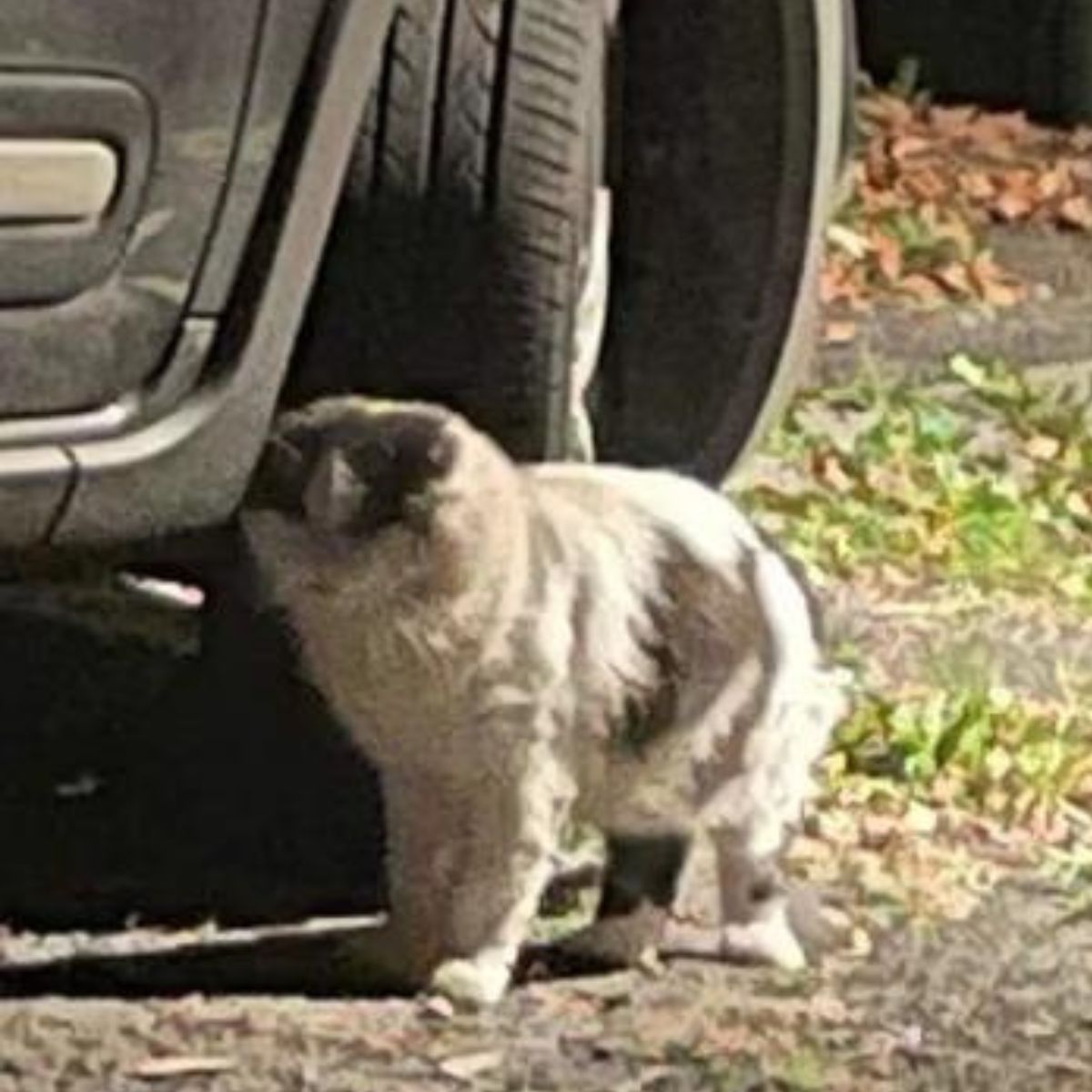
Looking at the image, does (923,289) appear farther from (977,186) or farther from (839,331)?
(977,186)

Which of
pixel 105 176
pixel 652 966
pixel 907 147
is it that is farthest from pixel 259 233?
pixel 907 147

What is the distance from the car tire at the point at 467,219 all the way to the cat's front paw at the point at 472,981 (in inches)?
22.0

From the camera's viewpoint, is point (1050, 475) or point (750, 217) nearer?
point (750, 217)

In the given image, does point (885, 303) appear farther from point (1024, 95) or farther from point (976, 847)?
point (976, 847)

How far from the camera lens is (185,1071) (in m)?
4.34

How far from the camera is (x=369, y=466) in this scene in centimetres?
446

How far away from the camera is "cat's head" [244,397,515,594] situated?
4.46 metres

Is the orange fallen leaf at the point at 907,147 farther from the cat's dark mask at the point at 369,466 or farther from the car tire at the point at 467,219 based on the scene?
the cat's dark mask at the point at 369,466

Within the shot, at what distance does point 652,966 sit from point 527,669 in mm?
390

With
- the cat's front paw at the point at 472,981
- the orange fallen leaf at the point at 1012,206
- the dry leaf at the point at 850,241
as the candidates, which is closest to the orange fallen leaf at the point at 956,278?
the dry leaf at the point at 850,241

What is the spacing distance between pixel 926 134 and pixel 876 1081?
641 centimetres

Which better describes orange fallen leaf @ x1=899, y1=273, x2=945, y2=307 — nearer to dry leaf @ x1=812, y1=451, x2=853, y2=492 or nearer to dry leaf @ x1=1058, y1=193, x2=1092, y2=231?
dry leaf @ x1=1058, y1=193, x2=1092, y2=231

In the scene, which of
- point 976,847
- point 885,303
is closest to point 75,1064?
point 976,847

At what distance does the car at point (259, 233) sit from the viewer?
4.29 metres
